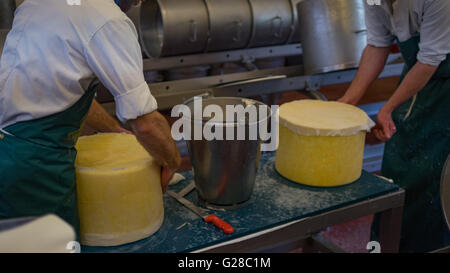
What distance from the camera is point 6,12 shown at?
1537 millimetres

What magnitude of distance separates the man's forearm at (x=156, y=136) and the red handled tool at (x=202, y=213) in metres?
0.20

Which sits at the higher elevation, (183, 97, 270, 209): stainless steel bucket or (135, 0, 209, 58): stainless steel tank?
(135, 0, 209, 58): stainless steel tank

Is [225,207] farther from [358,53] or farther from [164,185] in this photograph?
[358,53]

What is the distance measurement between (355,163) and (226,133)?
0.53m

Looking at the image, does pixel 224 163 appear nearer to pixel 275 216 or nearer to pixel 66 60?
pixel 275 216

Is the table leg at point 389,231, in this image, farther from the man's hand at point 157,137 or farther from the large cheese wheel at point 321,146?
the man's hand at point 157,137

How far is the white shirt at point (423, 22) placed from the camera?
1539 mm

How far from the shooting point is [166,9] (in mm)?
2221

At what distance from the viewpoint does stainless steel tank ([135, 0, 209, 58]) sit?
2240mm

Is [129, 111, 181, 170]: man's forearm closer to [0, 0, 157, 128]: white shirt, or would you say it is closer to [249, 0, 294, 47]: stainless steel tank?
[0, 0, 157, 128]: white shirt

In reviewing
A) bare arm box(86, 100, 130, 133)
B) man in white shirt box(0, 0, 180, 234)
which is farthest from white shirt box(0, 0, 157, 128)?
bare arm box(86, 100, 130, 133)

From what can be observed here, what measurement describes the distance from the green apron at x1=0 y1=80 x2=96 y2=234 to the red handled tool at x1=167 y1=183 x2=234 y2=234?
376mm

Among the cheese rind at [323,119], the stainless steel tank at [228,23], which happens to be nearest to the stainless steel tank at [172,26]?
the stainless steel tank at [228,23]

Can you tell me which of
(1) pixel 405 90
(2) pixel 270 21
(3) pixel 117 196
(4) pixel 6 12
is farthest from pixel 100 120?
(2) pixel 270 21
